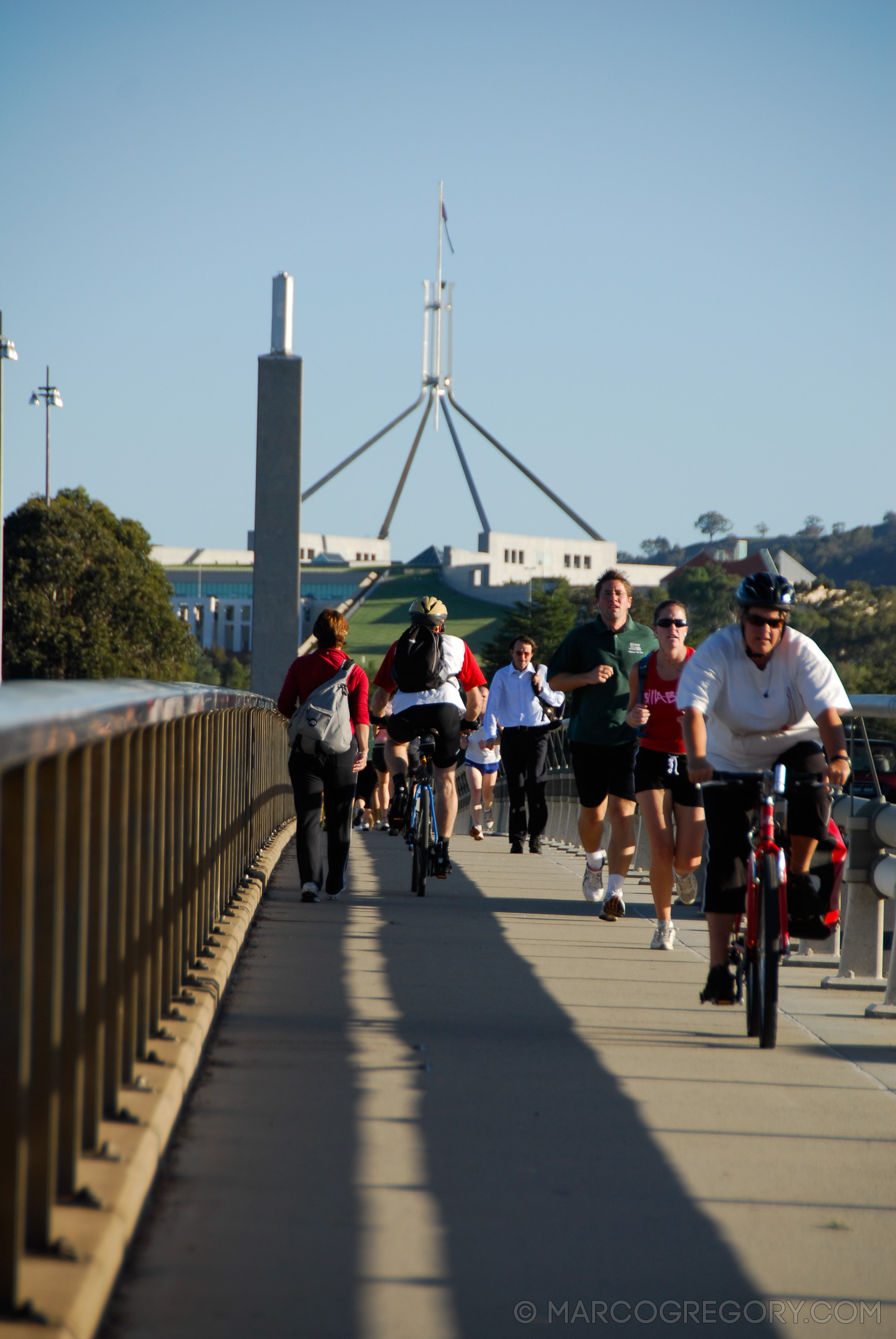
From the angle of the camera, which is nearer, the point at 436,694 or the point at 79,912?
the point at 79,912

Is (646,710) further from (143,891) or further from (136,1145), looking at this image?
(136,1145)

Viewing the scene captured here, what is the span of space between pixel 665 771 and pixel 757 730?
2.09m

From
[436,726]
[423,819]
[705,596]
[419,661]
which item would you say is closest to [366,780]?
[436,726]

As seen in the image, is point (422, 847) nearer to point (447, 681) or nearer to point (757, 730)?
point (447, 681)

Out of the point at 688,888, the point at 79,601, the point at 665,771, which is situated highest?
the point at 79,601

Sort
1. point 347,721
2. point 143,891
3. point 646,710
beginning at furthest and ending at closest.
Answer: point 347,721, point 646,710, point 143,891

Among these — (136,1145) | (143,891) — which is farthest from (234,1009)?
(136,1145)

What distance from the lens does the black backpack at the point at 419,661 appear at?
931 cm

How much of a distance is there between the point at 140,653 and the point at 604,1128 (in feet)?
175

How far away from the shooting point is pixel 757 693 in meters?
5.52

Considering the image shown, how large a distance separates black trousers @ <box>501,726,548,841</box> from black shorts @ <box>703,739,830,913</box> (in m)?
7.64

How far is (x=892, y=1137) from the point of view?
4.09 meters

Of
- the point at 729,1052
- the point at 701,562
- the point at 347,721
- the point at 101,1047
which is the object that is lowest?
the point at 729,1052

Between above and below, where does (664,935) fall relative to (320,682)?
below
